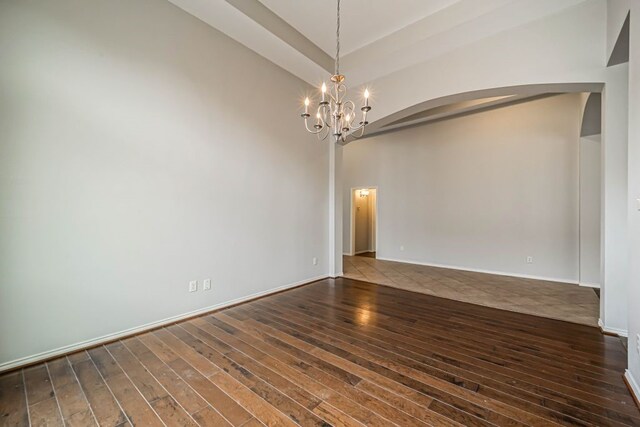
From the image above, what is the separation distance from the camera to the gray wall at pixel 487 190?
16.8 ft

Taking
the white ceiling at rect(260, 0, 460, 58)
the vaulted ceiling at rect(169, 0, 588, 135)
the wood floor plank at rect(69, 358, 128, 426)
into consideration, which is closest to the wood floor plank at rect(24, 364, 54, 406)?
the wood floor plank at rect(69, 358, 128, 426)

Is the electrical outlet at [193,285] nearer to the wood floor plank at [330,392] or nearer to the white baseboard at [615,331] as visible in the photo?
the wood floor plank at [330,392]

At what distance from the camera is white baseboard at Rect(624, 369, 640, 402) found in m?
1.86

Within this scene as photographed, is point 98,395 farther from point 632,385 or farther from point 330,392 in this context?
point 632,385

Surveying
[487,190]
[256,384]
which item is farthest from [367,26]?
[256,384]

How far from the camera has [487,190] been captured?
592 cm

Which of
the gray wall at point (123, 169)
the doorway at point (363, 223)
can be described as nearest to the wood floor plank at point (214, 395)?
the gray wall at point (123, 169)

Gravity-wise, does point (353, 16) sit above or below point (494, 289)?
above

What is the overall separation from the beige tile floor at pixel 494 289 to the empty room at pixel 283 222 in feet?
0.21

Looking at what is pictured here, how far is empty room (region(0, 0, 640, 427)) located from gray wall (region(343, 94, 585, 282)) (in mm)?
57

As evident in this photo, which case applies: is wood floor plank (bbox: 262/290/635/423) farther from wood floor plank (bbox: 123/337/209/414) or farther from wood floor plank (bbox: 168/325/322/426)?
wood floor plank (bbox: 123/337/209/414)

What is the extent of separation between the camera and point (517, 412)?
68.4 inches

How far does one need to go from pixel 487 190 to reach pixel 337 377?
219 inches

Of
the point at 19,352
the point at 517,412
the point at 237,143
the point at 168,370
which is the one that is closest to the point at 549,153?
the point at 517,412
